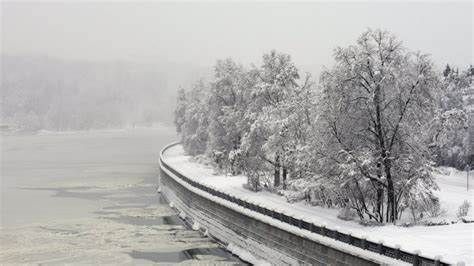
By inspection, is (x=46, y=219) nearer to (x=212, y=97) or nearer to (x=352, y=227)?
(x=212, y=97)

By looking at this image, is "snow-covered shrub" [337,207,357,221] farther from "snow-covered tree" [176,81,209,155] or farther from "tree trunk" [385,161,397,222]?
"snow-covered tree" [176,81,209,155]

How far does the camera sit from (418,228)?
99.4ft

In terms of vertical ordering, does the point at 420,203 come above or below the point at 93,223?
above

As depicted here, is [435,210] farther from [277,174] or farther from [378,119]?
[277,174]

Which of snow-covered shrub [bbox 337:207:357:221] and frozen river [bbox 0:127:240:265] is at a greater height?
snow-covered shrub [bbox 337:207:357:221]

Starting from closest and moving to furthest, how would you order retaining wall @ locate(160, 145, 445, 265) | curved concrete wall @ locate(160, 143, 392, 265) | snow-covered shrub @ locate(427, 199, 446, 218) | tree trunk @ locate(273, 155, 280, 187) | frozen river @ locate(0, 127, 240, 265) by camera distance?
retaining wall @ locate(160, 145, 445, 265)
curved concrete wall @ locate(160, 143, 392, 265)
snow-covered shrub @ locate(427, 199, 446, 218)
frozen river @ locate(0, 127, 240, 265)
tree trunk @ locate(273, 155, 280, 187)

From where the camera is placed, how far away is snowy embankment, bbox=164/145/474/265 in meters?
24.7

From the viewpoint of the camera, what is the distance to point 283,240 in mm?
31953

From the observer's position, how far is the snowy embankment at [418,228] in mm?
24723

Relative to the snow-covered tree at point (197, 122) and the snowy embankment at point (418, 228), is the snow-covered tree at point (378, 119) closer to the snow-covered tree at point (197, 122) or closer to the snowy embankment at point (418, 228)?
the snowy embankment at point (418, 228)

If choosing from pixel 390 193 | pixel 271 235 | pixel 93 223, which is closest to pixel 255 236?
pixel 271 235

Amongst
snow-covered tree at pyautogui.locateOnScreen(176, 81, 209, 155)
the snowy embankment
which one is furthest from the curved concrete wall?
snow-covered tree at pyautogui.locateOnScreen(176, 81, 209, 155)

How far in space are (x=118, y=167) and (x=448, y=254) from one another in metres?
84.1

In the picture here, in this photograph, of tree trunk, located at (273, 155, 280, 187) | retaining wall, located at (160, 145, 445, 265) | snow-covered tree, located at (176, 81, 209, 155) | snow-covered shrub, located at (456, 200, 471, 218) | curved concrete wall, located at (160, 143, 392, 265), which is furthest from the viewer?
snow-covered tree, located at (176, 81, 209, 155)
